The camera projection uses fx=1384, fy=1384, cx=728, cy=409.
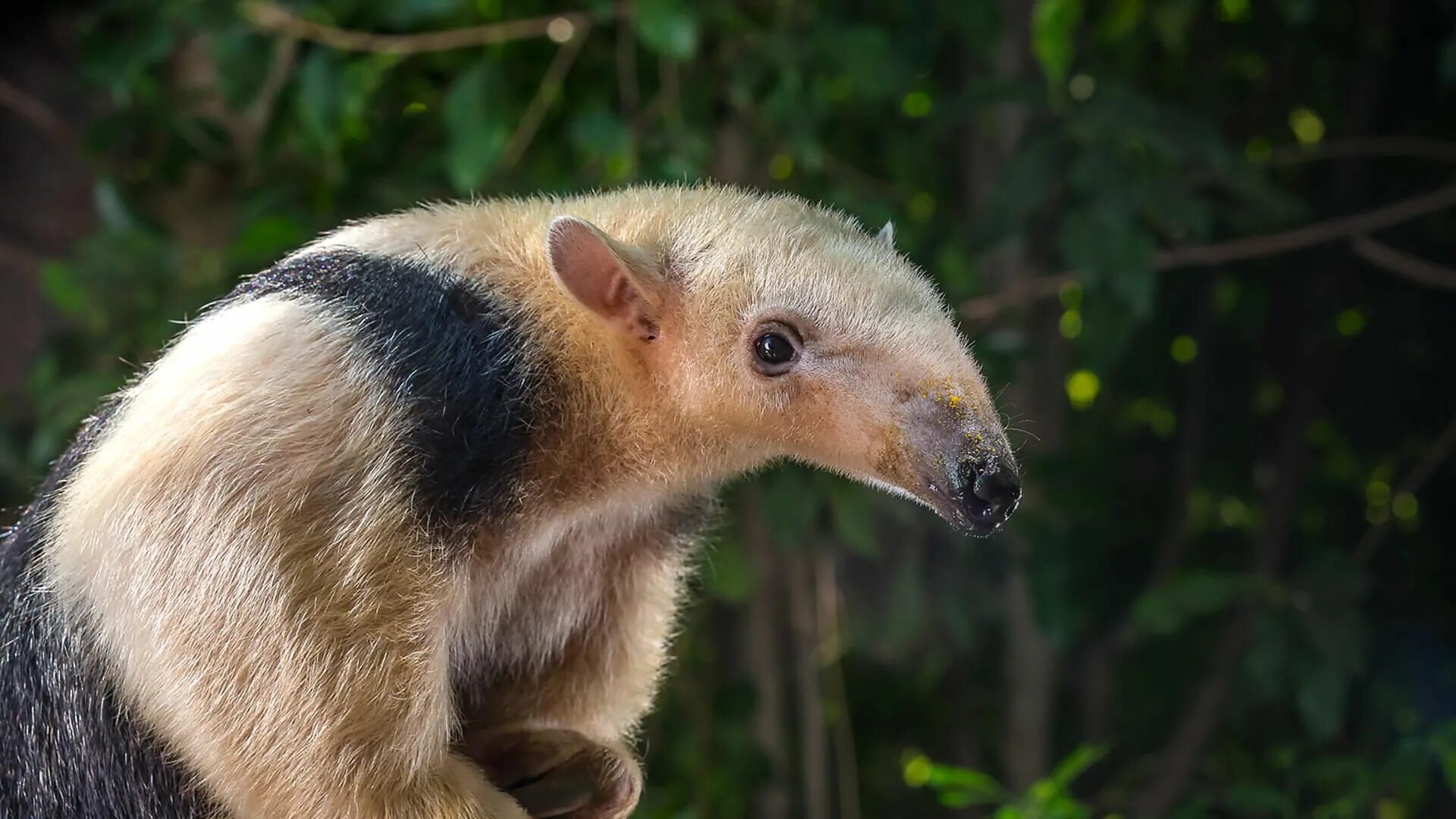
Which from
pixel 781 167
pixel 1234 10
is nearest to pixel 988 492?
pixel 781 167

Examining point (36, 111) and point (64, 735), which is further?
point (36, 111)

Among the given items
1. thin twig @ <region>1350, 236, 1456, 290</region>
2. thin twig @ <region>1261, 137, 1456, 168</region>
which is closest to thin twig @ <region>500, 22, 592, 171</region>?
thin twig @ <region>1261, 137, 1456, 168</region>

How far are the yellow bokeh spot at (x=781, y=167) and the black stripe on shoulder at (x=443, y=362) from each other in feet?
5.61

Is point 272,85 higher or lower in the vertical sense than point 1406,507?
higher

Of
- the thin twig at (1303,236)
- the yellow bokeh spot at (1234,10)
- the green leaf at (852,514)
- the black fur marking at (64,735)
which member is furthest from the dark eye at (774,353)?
the yellow bokeh spot at (1234,10)

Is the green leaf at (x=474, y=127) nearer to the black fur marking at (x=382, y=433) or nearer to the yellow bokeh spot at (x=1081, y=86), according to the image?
the black fur marking at (x=382, y=433)

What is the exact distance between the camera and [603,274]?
5.13 ft

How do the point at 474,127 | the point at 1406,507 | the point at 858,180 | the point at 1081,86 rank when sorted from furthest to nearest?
the point at 1406,507, the point at 1081,86, the point at 858,180, the point at 474,127

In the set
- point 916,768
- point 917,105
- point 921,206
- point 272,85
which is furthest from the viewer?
point 916,768

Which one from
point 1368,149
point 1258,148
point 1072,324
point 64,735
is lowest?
point 64,735

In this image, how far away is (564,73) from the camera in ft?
9.34

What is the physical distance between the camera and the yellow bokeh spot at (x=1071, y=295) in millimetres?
3345

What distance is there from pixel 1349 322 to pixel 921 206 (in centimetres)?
121

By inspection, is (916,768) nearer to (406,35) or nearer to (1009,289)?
(1009,289)
